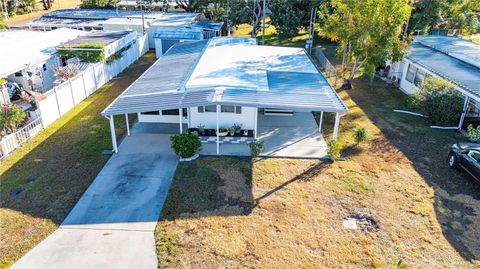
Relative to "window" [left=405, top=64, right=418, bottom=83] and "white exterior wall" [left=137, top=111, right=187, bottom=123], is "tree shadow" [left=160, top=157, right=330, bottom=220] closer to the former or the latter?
"white exterior wall" [left=137, top=111, right=187, bottom=123]

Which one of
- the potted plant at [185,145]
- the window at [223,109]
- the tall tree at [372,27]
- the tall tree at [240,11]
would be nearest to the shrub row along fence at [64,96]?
the potted plant at [185,145]

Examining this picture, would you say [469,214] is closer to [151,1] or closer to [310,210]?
[310,210]

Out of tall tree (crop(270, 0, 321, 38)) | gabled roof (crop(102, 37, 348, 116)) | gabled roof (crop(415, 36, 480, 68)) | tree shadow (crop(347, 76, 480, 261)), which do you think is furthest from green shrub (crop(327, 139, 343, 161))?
tall tree (crop(270, 0, 321, 38))

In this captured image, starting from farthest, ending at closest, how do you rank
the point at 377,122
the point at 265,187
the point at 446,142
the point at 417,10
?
the point at 417,10 → the point at 377,122 → the point at 446,142 → the point at 265,187

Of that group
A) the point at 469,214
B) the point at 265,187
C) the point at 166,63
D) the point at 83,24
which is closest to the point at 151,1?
the point at 83,24

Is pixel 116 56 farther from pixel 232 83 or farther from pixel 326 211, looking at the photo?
pixel 326 211

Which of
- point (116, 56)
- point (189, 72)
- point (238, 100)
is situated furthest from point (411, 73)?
point (116, 56)
